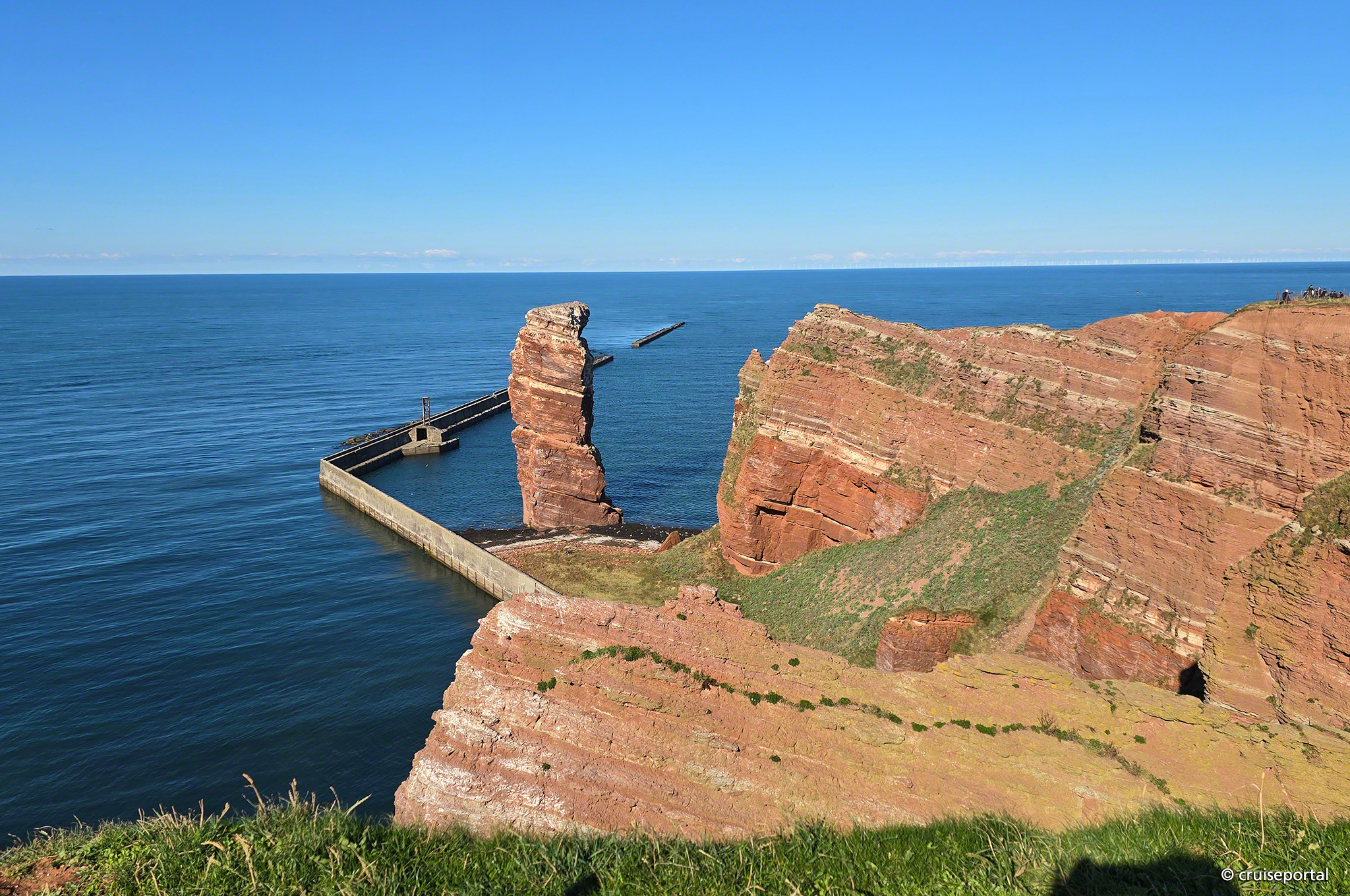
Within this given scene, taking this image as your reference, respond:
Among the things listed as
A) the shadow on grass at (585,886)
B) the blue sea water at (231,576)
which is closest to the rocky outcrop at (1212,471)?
the shadow on grass at (585,886)

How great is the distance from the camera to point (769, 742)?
16.0m

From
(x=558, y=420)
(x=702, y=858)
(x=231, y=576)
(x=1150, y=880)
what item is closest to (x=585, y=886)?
(x=702, y=858)

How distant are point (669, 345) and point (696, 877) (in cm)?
15565

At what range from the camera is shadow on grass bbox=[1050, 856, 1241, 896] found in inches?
409

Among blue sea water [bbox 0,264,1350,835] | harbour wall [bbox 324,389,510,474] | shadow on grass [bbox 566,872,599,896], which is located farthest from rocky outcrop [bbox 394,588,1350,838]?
harbour wall [bbox 324,389,510,474]

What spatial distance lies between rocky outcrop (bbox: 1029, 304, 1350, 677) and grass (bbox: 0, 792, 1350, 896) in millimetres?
→ 8398

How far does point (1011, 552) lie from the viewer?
2694cm

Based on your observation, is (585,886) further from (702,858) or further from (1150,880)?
(1150,880)

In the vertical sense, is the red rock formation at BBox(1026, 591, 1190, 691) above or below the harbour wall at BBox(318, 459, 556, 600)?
above

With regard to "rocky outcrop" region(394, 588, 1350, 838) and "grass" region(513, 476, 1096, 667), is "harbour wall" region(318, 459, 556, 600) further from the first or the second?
"rocky outcrop" region(394, 588, 1350, 838)

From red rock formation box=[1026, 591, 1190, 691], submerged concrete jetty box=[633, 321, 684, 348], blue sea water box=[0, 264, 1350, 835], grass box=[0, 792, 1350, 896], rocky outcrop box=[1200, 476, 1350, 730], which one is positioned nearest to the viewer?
grass box=[0, 792, 1350, 896]

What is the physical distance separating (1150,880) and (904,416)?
24.9m

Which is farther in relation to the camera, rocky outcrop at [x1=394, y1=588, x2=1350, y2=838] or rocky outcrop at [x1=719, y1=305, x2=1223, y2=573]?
rocky outcrop at [x1=719, y1=305, x2=1223, y2=573]

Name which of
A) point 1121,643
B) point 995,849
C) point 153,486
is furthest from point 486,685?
point 153,486
